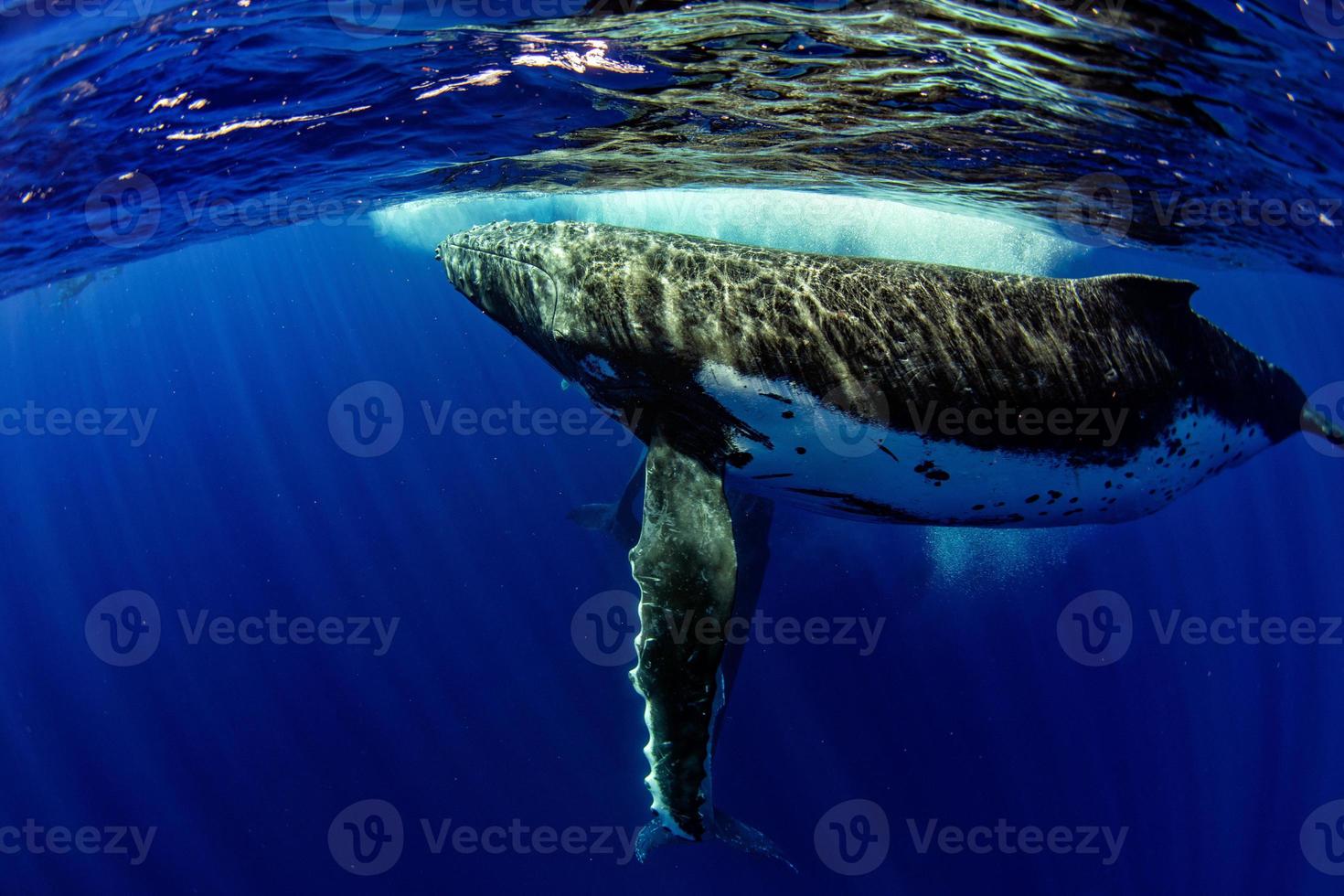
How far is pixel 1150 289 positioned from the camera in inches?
225

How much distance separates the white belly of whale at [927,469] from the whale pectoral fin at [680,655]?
119 centimetres

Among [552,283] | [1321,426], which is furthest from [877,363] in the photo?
[1321,426]

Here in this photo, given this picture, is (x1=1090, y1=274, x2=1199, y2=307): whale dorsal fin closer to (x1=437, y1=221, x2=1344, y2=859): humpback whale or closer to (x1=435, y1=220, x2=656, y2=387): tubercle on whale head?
(x1=437, y1=221, x2=1344, y2=859): humpback whale

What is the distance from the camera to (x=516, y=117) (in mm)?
10633

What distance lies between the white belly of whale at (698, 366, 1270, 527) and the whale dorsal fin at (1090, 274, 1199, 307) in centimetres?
110

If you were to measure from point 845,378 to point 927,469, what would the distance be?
1.18 metres

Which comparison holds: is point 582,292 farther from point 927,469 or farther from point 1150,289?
point 1150,289

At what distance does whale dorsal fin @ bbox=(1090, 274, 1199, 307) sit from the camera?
5.68 metres

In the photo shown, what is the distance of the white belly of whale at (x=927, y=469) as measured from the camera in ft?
16.8

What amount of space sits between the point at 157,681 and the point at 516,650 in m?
15.2

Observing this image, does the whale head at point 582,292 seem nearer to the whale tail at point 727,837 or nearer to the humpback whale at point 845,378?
the humpback whale at point 845,378

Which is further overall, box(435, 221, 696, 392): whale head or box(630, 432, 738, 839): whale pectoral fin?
box(435, 221, 696, 392): whale head

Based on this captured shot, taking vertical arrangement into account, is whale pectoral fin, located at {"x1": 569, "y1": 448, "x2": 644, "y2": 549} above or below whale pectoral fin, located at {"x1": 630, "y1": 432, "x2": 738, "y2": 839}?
below

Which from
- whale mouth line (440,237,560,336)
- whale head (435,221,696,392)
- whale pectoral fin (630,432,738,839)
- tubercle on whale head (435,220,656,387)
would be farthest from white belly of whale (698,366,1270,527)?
whale mouth line (440,237,560,336)
